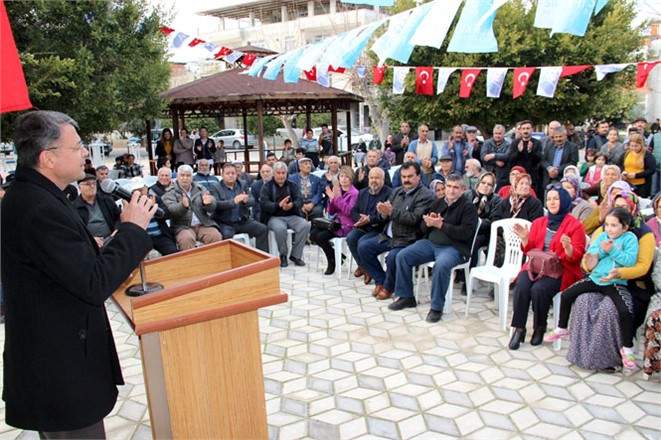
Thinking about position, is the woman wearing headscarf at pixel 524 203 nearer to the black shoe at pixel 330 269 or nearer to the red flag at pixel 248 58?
the black shoe at pixel 330 269

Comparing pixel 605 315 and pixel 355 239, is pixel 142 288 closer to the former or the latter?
pixel 605 315

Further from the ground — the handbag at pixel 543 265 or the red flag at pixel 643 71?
the red flag at pixel 643 71

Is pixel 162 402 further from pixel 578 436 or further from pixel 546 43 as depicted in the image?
pixel 546 43

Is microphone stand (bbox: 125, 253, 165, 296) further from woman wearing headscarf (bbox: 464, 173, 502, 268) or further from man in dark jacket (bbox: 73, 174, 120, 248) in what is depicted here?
woman wearing headscarf (bbox: 464, 173, 502, 268)

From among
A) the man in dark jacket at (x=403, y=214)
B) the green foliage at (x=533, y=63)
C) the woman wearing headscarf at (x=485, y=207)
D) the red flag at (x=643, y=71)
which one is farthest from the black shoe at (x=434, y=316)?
the green foliage at (x=533, y=63)

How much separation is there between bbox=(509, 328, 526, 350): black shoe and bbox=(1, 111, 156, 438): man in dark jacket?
323 centimetres

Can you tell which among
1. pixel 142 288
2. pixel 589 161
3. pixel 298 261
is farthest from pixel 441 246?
pixel 589 161

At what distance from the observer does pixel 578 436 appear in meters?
2.96

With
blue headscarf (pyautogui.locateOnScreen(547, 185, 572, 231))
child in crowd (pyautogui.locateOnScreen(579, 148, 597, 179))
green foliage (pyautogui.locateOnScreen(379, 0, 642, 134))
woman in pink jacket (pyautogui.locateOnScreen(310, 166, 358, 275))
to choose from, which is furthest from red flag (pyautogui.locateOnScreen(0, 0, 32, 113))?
green foliage (pyautogui.locateOnScreen(379, 0, 642, 134))

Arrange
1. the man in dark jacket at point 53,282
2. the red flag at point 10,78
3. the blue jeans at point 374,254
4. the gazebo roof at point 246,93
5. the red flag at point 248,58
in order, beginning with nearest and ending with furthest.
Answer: the man in dark jacket at point 53,282 < the red flag at point 10,78 < the blue jeans at point 374,254 < the red flag at point 248,58 < the gazebo roof at point 246,93

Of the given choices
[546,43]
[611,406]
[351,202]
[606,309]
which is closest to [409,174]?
[351,202]

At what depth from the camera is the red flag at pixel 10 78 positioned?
2.69 m

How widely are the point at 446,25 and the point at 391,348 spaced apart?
10.7 ft

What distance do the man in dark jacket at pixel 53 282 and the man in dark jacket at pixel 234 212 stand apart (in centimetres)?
477
